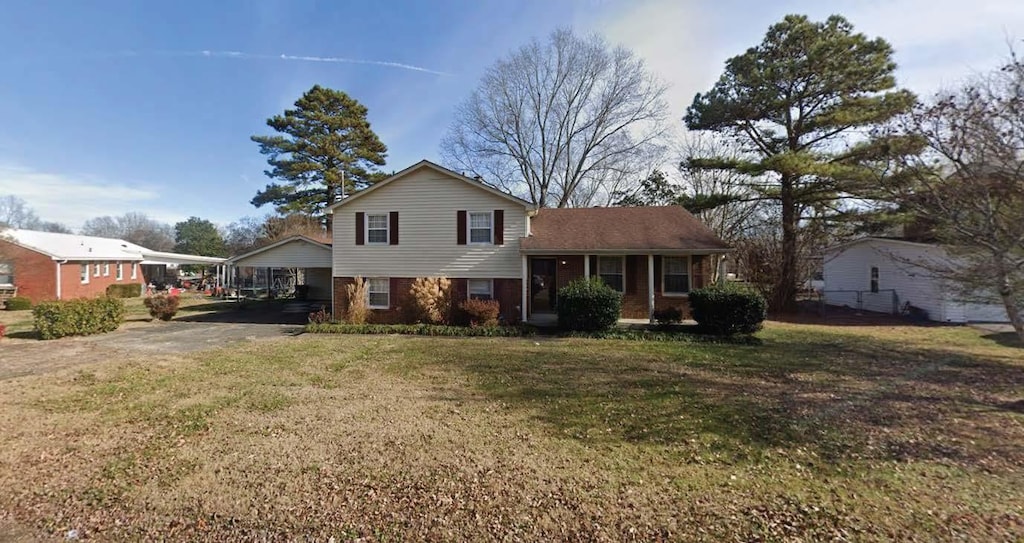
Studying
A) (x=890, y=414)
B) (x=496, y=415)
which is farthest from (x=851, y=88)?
(x=496, y=415)

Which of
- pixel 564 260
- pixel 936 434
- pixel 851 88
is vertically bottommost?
pixel 936 434

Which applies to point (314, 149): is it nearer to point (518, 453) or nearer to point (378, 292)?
point (378, 292)

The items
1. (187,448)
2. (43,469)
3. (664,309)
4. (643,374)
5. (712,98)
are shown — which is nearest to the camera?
(43,469)

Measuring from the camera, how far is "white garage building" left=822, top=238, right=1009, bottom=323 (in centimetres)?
1588

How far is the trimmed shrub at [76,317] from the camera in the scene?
41.8 ft

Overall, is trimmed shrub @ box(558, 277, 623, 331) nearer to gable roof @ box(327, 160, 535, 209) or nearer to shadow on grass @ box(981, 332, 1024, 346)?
gable roof @ box(327, 160, 535, 209)

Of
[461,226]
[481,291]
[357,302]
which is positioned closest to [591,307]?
[481,291]

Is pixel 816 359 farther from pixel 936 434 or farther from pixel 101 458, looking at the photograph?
pixel 101 458

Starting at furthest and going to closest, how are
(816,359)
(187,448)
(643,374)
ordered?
(816,359), (643,374), (187,448)

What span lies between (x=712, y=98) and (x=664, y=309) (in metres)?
11.4

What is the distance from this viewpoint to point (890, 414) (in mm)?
5973

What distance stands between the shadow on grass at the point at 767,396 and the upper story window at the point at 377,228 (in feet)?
23.0

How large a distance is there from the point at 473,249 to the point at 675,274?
7519mm

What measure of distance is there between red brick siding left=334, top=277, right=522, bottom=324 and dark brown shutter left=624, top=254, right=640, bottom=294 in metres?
4.04
